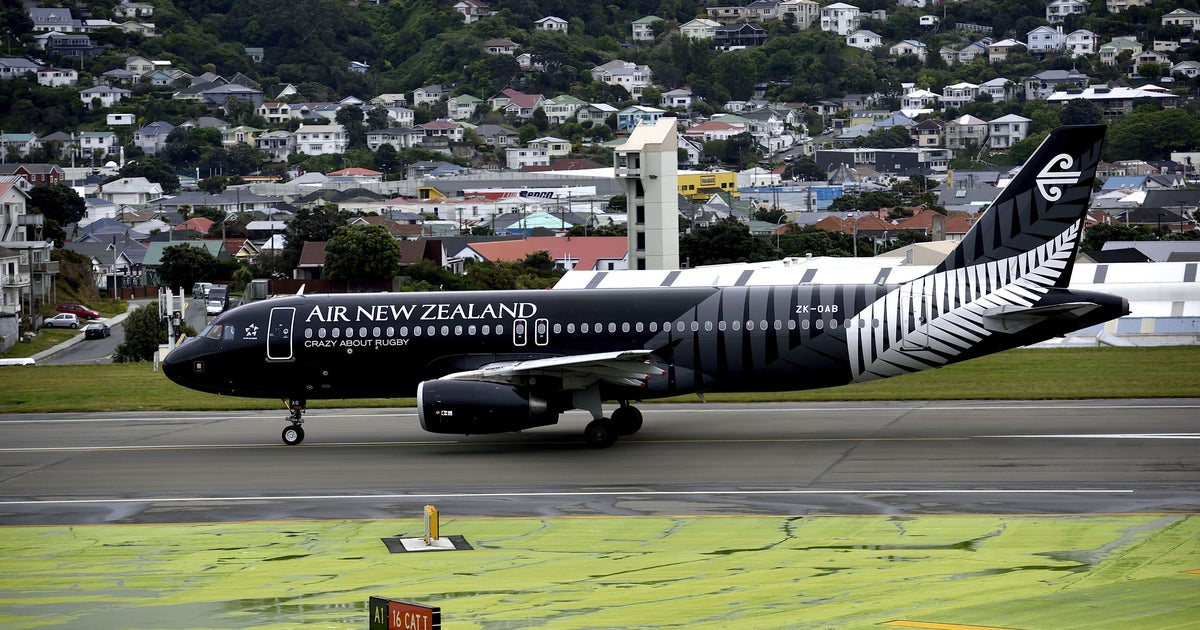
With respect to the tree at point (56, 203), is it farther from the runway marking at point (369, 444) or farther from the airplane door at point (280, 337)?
the airplane door at point (280, 337)

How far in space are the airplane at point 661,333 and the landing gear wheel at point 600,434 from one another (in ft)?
0.10

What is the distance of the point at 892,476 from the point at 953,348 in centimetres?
484

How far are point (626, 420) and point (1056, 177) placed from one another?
10.7 metres

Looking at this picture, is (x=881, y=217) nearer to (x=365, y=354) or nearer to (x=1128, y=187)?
(x=1128, y=187)

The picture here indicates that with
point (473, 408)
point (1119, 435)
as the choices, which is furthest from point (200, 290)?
point (1119, 435)

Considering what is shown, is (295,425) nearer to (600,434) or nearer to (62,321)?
(600,434)

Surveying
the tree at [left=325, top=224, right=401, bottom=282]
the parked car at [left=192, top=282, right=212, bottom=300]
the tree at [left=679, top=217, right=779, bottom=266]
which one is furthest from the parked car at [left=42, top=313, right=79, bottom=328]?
the tree at [left=679, top=217, right=779, bottom=266]

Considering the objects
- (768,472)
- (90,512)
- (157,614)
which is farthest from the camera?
(768,472)

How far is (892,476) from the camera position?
28.5 meters

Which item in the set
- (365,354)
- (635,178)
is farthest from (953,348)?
(635,178)

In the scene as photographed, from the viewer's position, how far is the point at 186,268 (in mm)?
113062

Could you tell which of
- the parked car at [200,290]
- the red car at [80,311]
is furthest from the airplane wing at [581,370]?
the red car at [80,311]

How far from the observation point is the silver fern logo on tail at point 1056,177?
31891 millimetres

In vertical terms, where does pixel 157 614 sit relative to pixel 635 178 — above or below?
below
